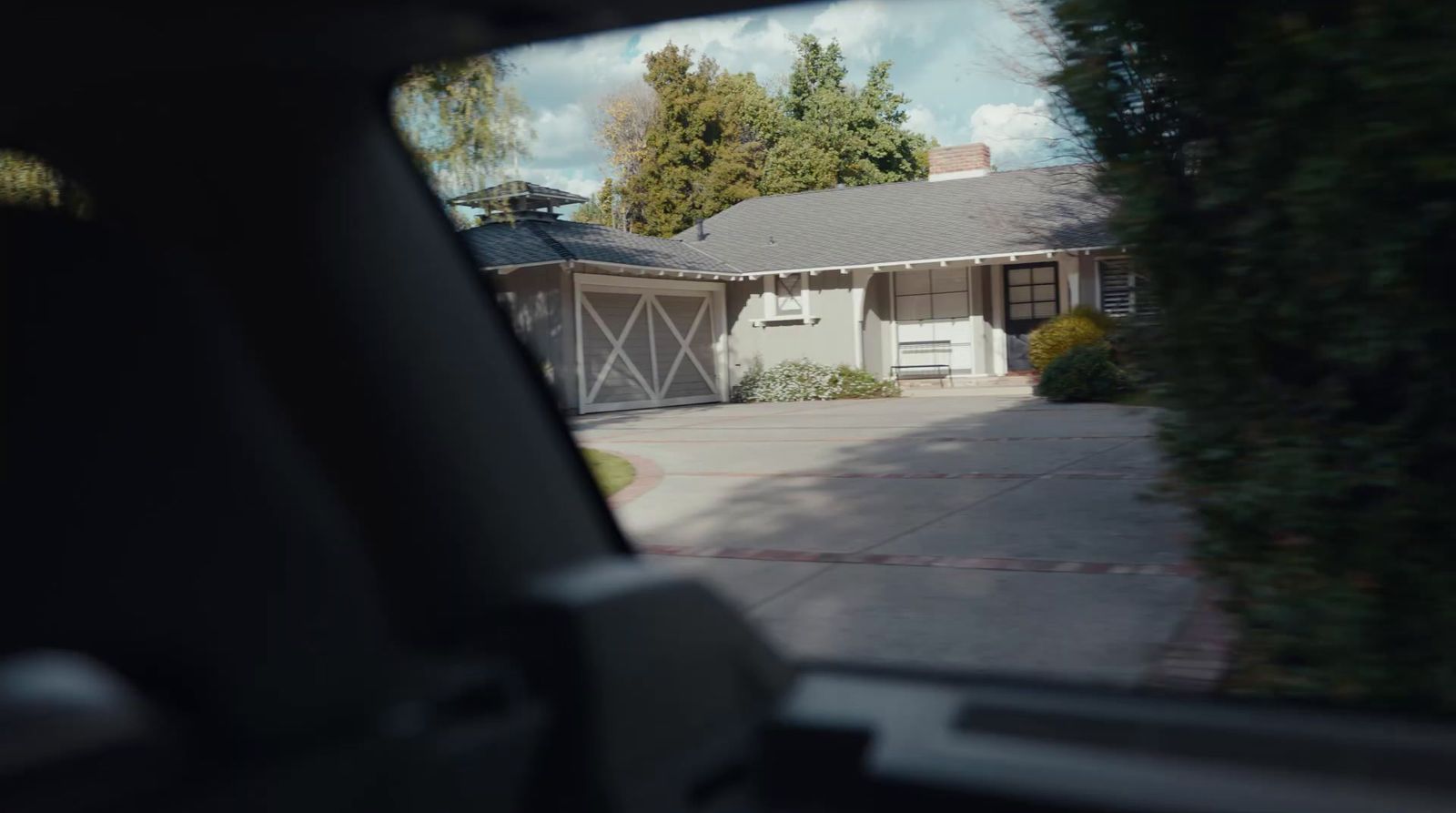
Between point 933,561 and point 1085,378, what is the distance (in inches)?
475

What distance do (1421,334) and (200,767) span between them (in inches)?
103

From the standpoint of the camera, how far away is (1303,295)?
10.3ft

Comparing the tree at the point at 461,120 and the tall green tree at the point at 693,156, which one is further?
the tall green tree at the point at 693,156

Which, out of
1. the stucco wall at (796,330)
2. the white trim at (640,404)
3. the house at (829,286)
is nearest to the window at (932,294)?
the house at (829,286)

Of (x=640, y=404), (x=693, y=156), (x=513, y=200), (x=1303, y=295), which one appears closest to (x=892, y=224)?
(x=693, y=156)

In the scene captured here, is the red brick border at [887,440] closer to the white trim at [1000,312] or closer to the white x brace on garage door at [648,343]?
the white x brace on garage door at [648,343]

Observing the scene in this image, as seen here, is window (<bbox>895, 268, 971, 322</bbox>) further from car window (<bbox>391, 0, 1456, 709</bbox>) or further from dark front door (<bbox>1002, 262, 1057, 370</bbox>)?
car window (<bbox>391, 0, 1456, 709</bbox>)

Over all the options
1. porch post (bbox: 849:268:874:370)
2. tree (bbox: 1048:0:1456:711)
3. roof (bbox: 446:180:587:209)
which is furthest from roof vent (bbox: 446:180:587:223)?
porch post (bbox: 849:268:874:370)

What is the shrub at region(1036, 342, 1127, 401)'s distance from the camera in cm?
1853

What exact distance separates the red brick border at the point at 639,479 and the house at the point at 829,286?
8.00 metres

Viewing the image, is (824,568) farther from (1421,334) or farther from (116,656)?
(116,656)

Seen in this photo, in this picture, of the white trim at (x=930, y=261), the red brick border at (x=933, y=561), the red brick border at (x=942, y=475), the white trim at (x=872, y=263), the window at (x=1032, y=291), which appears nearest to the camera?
the red brick border at (x=933, y=561)

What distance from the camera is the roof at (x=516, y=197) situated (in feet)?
18.2

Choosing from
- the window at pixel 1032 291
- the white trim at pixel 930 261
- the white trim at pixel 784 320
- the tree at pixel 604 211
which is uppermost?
the tree at pixel 604 211
